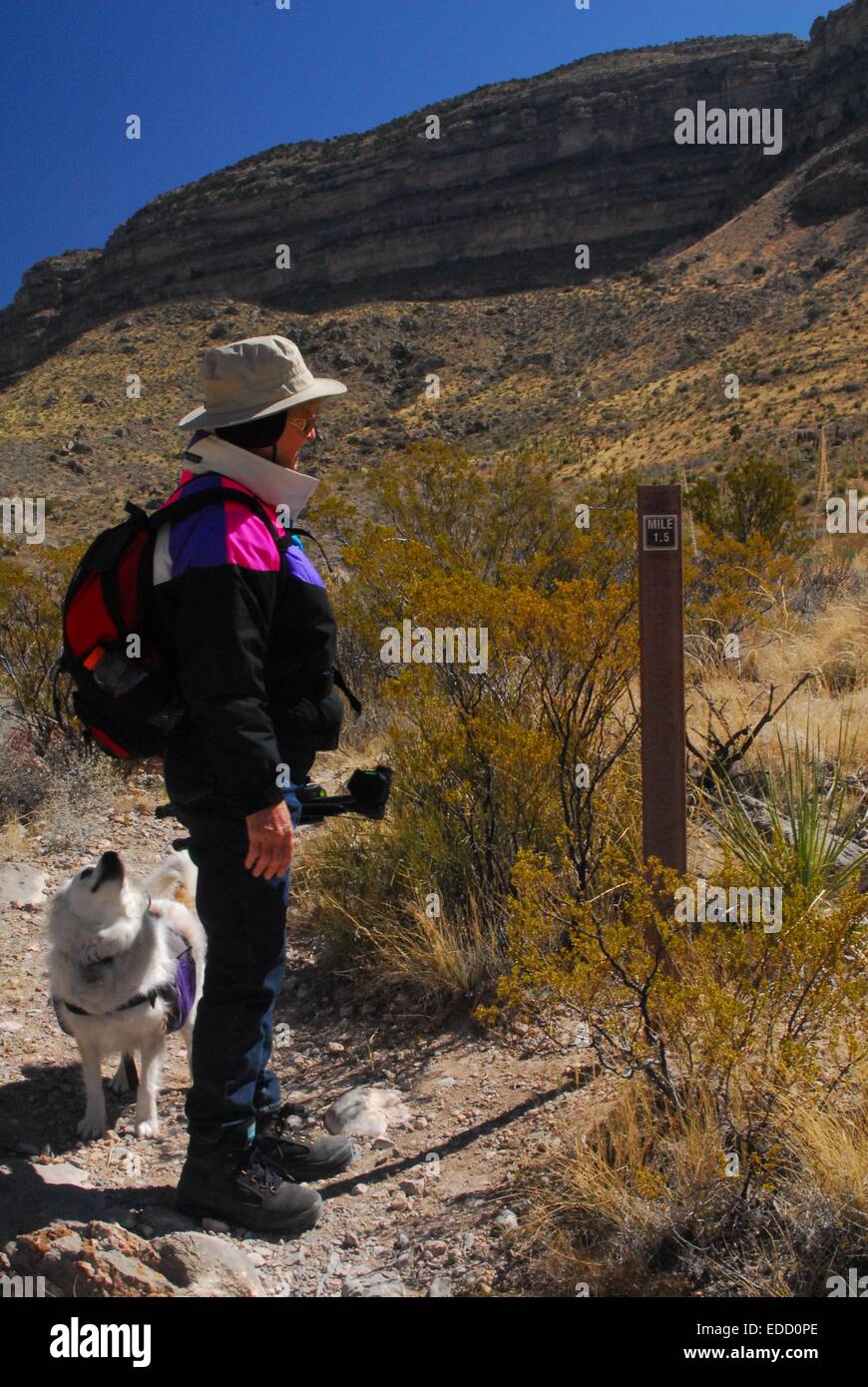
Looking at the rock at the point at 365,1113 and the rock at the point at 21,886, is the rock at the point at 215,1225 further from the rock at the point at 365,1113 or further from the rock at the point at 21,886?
the rock at the point at 21,886

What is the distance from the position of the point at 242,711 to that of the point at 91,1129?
72.9 inches

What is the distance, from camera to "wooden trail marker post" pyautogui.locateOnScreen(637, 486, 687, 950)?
314 cm

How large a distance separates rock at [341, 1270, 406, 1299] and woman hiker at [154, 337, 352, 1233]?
24cm

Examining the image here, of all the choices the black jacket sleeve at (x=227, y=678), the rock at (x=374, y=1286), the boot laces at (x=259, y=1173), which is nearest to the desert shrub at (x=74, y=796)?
the boot laces at (x=259, y=1173)

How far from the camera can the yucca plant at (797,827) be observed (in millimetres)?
→ 3701

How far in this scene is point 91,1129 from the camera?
3.46 meters

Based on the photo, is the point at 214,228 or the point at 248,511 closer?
the point at 248,511

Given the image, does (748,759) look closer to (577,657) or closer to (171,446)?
(577,657)

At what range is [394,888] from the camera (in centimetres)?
460

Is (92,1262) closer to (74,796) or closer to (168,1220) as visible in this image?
(168,1220)

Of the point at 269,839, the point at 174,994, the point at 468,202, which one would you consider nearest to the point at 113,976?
the point at 174,994

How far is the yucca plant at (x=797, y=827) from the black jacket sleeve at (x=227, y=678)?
1814mm

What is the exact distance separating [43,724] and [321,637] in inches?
197
